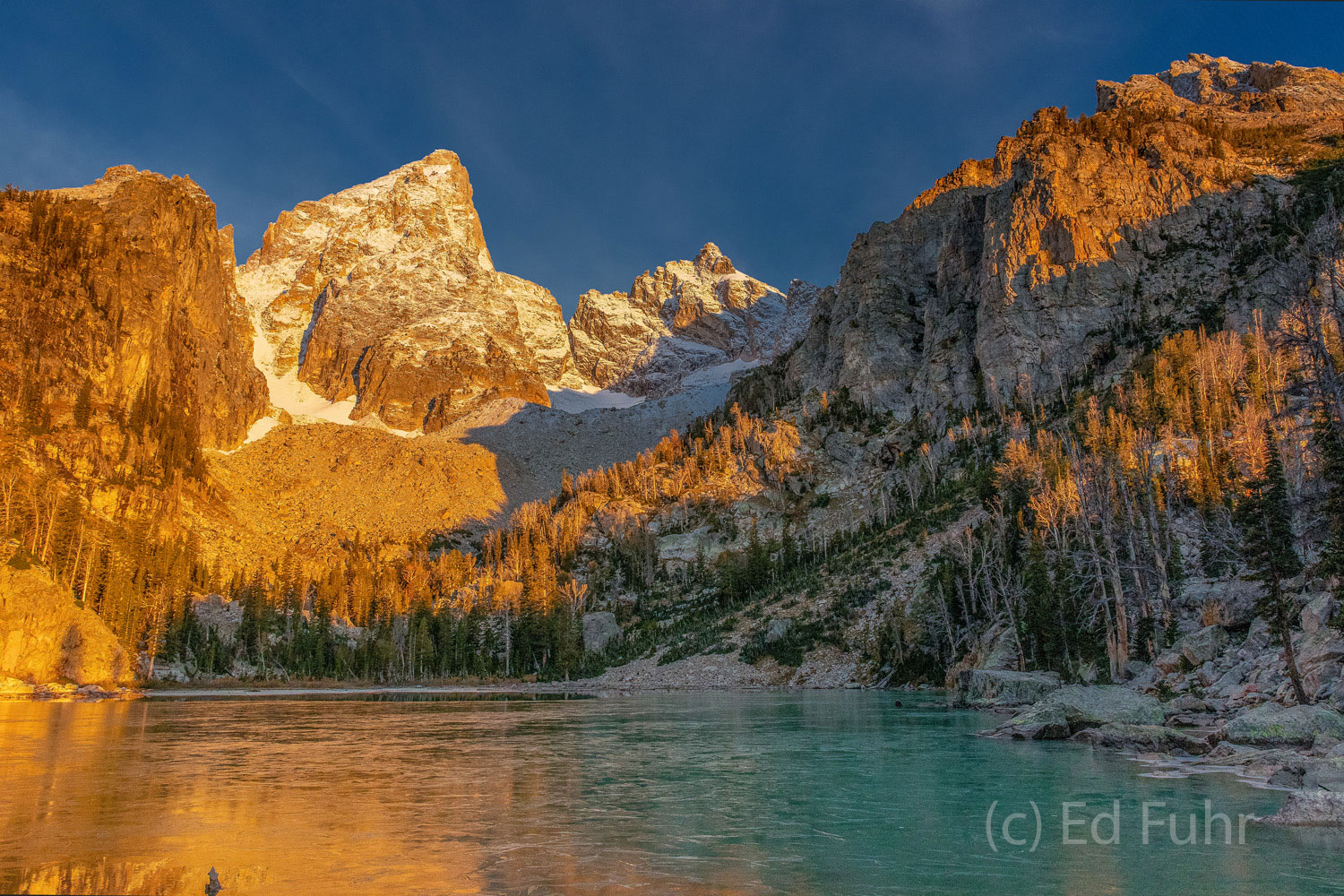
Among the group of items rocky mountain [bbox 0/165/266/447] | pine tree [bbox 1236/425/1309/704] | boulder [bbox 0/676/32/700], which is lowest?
boulder [bbox 0/676/32/700]

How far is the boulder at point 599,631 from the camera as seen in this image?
108250 millimetres

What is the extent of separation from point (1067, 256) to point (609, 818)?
139018 millimetres

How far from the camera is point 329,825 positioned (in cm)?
1418

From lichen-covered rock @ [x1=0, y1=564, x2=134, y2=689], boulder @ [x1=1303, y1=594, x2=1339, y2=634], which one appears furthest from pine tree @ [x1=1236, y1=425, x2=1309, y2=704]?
lichen-covered rock @ [x1=0, y1=564, x2=134, y2=689]

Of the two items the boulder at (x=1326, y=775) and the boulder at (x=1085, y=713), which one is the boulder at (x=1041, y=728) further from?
the boulder at (x=1326, y=775)

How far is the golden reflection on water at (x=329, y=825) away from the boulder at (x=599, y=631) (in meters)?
80.3

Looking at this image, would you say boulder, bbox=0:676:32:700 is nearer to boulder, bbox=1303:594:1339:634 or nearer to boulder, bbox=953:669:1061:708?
boulder, bbox=953:669:1061:708

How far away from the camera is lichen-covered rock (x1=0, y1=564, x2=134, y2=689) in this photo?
6481 centimetres

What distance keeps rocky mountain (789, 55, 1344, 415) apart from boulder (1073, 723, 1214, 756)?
338 ft

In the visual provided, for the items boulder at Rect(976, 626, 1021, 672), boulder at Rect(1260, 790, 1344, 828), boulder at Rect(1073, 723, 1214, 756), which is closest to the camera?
boulder at Rect(1260, 790, 1344, 828)

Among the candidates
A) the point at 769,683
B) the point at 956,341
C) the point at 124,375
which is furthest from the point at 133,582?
the point at 956,341

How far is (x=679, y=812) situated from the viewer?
15758 mm

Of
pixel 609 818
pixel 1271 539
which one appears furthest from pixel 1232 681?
pixel 609 818

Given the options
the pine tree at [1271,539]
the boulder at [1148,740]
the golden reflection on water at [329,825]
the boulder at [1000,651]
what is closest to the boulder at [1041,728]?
the boulder at [1148,740]
